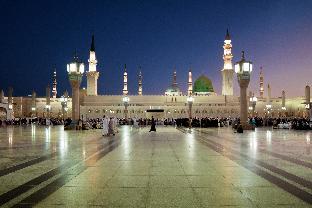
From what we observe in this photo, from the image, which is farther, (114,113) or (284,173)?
(114,113)

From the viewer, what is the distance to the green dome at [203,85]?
97.0 meters

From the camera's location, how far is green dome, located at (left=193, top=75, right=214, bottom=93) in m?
97.0

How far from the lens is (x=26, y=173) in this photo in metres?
8.15

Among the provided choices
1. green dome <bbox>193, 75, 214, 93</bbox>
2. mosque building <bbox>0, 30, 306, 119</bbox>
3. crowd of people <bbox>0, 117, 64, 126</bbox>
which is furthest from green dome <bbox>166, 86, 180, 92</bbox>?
crowd of people <bbox>0, 117, 64, 126</bbox>

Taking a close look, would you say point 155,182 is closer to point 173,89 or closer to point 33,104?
point 33,104

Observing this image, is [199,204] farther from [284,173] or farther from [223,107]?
[223,107]

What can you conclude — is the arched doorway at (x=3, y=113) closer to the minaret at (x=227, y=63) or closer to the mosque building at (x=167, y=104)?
the mosque building at (x=167, y=104)

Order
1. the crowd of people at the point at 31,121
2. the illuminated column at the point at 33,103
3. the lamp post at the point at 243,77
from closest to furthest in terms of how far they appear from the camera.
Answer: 1. the lamp post at the point at 243,77
2. the crowd of people at the point at 31,121
3. the illuminated column at the point at 33,103

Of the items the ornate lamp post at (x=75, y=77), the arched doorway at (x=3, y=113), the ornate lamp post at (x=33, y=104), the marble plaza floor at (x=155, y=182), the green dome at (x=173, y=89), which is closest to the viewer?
the marble plaza floor at (x=155, y=182)

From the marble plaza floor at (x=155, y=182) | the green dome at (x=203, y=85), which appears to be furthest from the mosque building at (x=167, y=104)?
the marble plaza floor at (x=155, y=182)

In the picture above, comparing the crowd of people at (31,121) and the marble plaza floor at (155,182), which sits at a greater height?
the crowd of people at (31,121)

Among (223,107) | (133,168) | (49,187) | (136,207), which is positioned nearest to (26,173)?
(49,187)

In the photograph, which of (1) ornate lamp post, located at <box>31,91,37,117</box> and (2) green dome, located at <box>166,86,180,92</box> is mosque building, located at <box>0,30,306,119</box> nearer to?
(1) ornate lamp post, located at <box>31,91,37,117</box>

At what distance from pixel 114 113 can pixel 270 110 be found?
32917 millimetres
